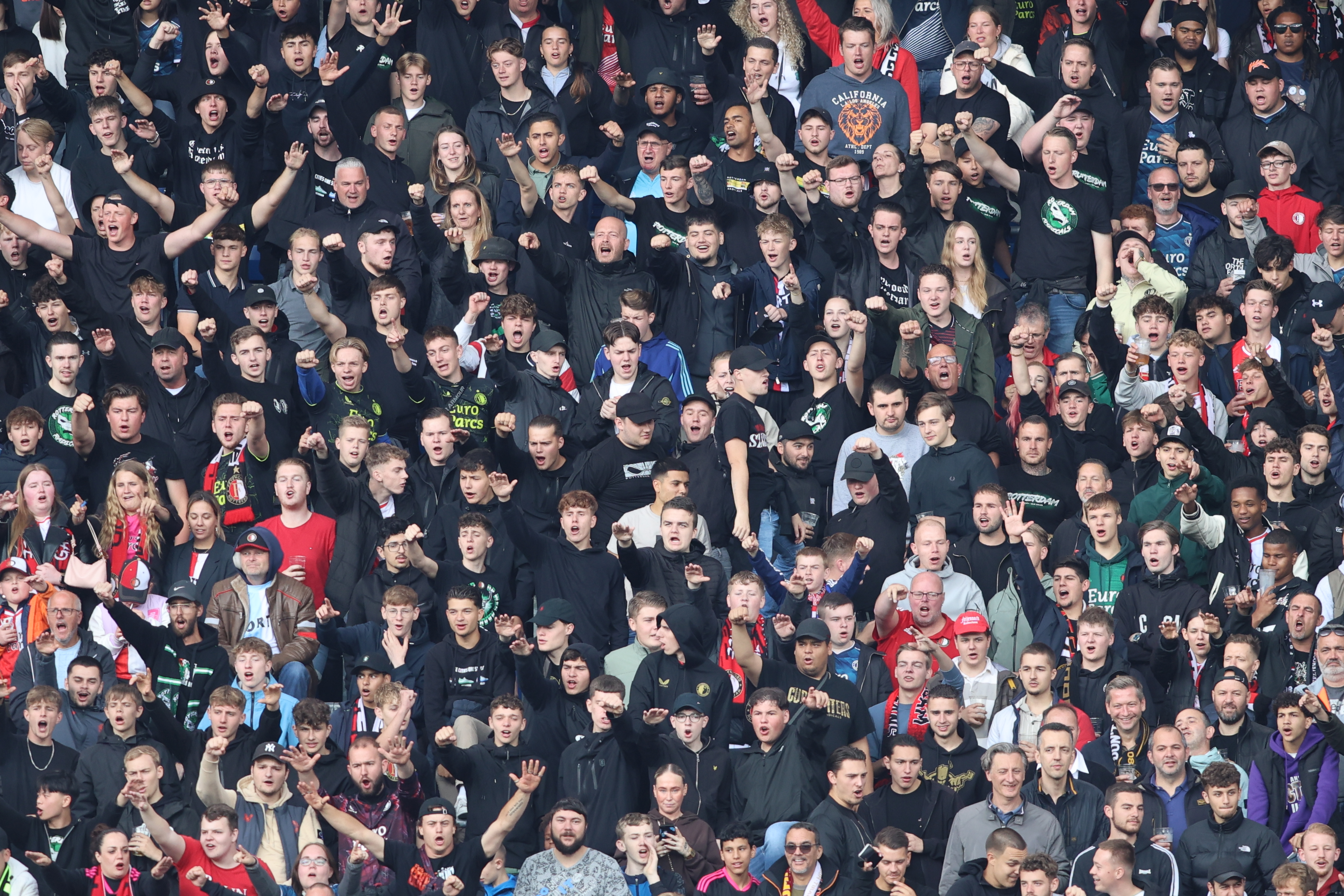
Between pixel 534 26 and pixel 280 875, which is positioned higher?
pixel 534 26

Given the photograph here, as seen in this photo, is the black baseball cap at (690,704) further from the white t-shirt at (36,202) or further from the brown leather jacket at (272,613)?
the white t-shirt at (36,202)

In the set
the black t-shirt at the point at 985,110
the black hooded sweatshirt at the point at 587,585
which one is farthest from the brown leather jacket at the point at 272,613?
the black t-shirt at the point at 985,110

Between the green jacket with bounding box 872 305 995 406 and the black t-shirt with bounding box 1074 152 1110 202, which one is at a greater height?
the black t-shirt with bounding box 1074 152 1110 202

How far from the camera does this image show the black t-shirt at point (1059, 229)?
1819 centimetres

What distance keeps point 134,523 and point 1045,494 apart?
5685 mm

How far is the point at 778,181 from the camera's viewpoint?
59.0 ft

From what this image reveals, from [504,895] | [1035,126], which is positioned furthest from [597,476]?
[1035,126]

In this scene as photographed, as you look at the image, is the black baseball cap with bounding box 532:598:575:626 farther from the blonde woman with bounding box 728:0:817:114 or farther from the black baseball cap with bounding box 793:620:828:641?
the blonde woman with bounding box 728:0:817:114

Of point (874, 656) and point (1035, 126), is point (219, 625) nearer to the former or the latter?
point (874, 656)

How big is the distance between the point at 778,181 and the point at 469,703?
4.88m

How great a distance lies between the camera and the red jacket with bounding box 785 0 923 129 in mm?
19297

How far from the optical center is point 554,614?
15.2 metres

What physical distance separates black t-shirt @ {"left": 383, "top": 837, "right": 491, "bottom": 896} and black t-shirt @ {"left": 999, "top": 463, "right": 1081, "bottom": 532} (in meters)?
4.39

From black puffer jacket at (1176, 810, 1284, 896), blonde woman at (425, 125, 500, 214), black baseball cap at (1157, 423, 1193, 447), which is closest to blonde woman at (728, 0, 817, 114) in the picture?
blonde woman at (425, 125, 500, 214)
